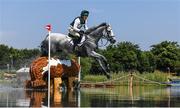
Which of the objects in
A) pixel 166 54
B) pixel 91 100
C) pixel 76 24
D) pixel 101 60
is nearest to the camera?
pixel 91 100

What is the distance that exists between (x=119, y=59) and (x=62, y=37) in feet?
120

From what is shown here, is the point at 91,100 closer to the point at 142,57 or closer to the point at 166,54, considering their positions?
the point at 142,57

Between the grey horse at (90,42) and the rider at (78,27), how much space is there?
0.27 m

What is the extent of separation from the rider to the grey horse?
27 cm

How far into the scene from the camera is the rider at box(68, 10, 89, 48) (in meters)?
21.8

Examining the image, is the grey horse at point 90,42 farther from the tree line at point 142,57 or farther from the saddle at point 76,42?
the tree line at point 142,57

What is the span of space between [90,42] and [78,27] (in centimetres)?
89

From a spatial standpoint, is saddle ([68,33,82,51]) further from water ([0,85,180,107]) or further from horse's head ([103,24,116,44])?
water ([0,85,180,107])

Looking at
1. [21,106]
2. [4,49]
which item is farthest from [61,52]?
[4,49]

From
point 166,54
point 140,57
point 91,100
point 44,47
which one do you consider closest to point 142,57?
point 140,57

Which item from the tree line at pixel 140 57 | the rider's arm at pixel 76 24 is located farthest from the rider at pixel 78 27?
the tree line at pixel 140 57

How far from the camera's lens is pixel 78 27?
21984mm

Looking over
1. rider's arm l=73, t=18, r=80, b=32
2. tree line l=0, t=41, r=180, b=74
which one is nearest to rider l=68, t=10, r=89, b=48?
rider's arm l=73, t=18, r=80, b=32

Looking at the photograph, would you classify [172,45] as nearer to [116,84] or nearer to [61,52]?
[116,84]
